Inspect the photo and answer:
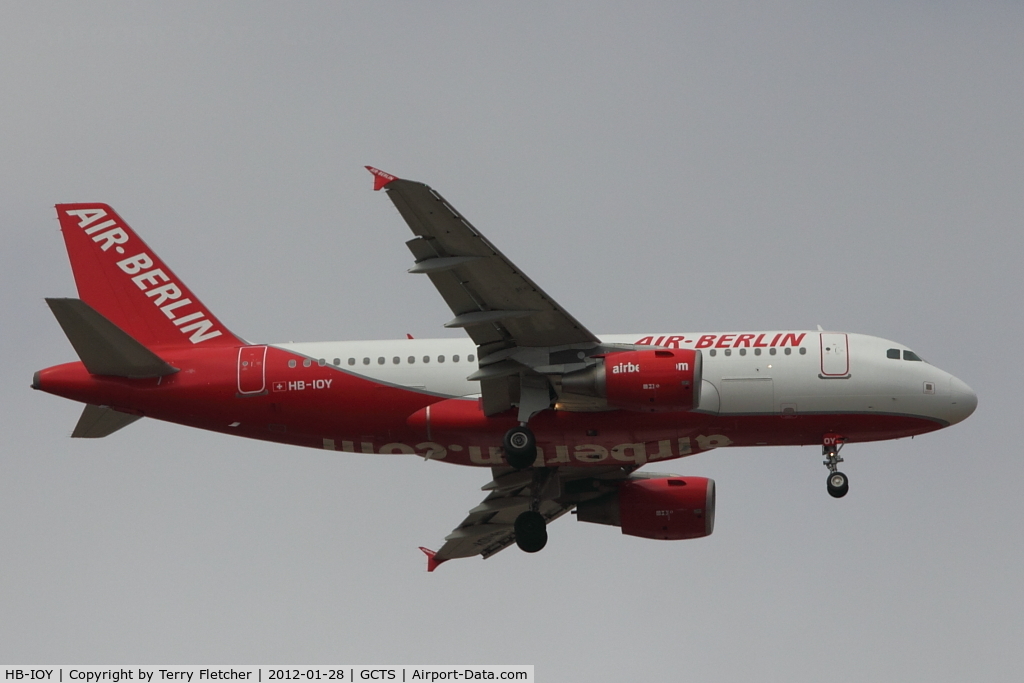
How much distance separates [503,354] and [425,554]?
12176mm

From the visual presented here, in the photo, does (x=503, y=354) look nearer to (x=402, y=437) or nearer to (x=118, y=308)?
(x=402, y=437)

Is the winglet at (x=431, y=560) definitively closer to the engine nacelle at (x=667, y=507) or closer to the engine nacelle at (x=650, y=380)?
the engine nacelle at (x=667, y=507)

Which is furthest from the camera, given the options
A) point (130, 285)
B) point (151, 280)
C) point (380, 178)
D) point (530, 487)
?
point (530, 487)

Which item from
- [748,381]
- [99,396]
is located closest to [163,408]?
[99,396]

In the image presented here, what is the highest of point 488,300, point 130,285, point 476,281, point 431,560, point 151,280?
point 151,280

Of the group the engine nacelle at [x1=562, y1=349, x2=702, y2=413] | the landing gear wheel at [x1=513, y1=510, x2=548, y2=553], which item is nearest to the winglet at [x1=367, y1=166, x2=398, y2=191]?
the engine nacelle at [x1=562, y1=349, x2=702, y2=413]

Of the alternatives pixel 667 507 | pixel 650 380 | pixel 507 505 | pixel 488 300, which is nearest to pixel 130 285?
pixel 488 300

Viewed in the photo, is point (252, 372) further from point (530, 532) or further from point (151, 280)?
point (530, 532)

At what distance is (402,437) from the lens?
45.6m

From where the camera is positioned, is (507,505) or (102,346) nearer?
(102,346)

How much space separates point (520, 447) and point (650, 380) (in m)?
4.33

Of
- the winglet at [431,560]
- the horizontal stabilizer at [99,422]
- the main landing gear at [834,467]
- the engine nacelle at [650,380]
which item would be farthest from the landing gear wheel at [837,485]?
the horizontal stabilizer at [99,422]

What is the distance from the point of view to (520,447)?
144ft

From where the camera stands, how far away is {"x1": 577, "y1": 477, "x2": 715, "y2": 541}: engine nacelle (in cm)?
5066
